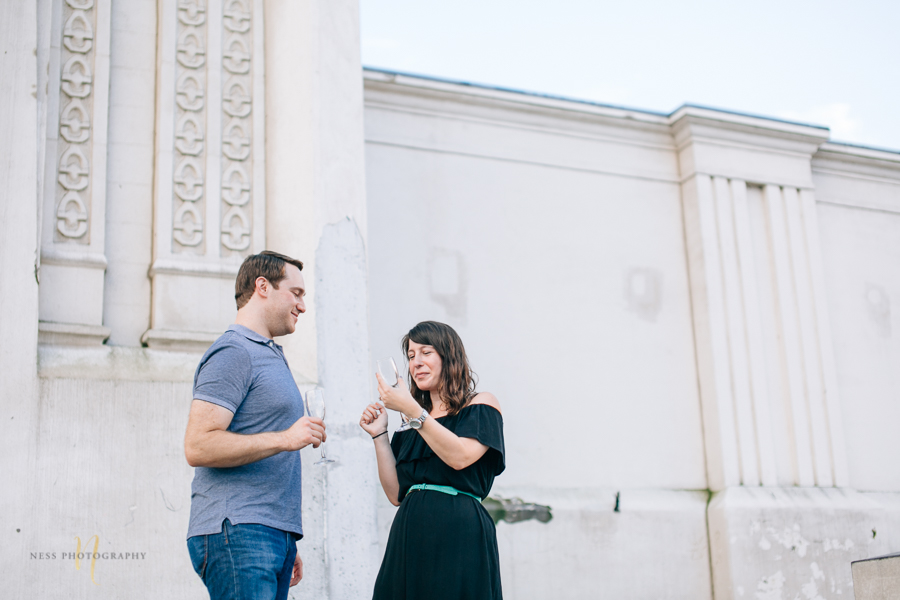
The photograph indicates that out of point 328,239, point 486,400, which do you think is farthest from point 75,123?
point 486,400

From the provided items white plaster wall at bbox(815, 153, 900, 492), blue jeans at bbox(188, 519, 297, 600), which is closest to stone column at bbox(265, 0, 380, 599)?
blue jeans at bbox(188, 519, 297, 600)

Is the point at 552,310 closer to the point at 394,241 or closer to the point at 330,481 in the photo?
the point at 394,241

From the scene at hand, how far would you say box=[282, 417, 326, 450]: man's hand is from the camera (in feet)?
9.31

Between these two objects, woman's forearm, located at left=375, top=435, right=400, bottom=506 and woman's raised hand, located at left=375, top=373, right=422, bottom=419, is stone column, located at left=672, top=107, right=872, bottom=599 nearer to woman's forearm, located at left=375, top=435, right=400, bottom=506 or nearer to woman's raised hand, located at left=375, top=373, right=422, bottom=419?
woman's forearm, located at left=375, top=435, right=400, bottom=506

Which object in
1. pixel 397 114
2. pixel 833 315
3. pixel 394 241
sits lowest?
pixel 833 315

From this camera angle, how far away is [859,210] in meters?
8.15

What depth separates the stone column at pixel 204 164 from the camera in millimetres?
4961

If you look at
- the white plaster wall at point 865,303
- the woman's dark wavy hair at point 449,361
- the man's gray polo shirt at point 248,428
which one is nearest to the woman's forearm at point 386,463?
the woman's dark wavy hair at point 449,361

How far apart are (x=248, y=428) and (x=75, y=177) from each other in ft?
8.52

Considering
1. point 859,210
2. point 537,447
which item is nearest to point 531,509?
point 537,447

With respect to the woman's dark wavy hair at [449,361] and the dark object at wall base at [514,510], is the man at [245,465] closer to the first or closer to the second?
the woman's dark wavy hair at [449,361]

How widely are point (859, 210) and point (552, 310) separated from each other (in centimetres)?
332

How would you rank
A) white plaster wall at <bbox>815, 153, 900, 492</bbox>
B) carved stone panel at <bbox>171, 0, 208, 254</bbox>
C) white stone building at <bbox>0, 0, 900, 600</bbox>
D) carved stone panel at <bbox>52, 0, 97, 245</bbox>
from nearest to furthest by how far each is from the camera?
white stone building at <bbox>0, 0, 900, 600</bbox> → carved stone panel at <bbox>52, 0, 97, 245</bbox> → carved stone panel at <bbox>171, 0, 208, 254</bbox> → white plaster wall at <bbox>815, 153, 900, 492</bbox>

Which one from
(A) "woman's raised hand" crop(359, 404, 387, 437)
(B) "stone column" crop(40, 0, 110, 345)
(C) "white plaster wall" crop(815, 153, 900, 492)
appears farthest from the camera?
(C) "white plaster wall" crop(815, 153, 900, 492)
